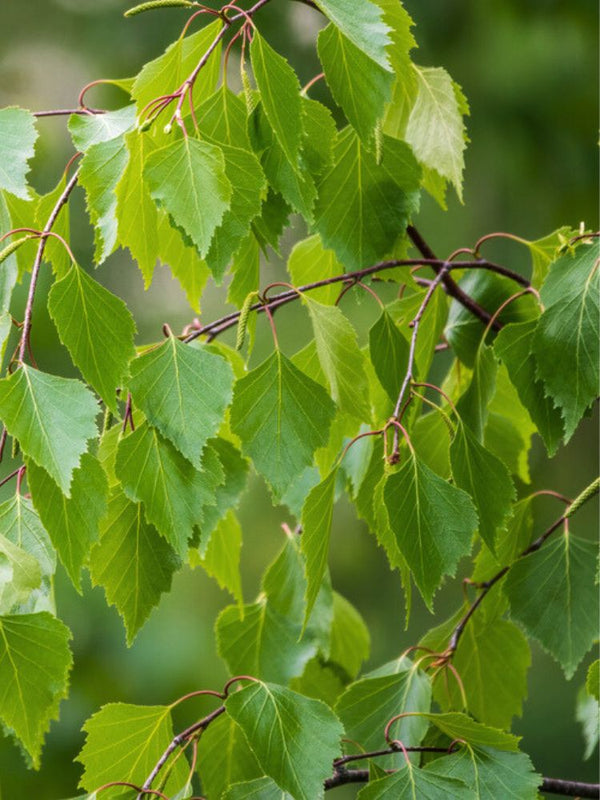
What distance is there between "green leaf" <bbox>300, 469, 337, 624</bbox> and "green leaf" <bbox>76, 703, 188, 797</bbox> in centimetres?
10

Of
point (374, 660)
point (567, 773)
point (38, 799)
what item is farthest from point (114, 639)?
point (567, 773)

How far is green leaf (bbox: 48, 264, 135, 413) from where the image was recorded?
0.54 metres

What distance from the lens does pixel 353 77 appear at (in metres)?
0.56

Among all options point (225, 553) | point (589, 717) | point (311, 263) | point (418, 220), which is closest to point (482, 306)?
point (311, 263)

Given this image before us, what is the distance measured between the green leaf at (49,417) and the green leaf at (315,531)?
12cm

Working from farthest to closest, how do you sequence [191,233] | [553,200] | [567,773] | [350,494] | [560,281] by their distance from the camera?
[553,200], [567,773], [350,494], [560,281], [191,233]

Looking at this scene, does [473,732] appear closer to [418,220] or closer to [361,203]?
[361,203]

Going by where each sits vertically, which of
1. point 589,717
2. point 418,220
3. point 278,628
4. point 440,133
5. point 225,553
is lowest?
point 418,220

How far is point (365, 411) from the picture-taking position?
64cm

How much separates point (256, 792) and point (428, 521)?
16cm

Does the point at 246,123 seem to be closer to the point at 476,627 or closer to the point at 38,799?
the point at 476,627

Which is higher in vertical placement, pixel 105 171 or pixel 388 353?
pixel 105 171

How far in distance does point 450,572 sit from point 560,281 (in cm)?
17

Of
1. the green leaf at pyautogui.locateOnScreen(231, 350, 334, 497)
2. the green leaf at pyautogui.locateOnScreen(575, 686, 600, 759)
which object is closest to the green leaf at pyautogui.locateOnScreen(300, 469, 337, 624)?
the green leaf at pyautogui.locateOnScreen(231, 350, 334, 497)
